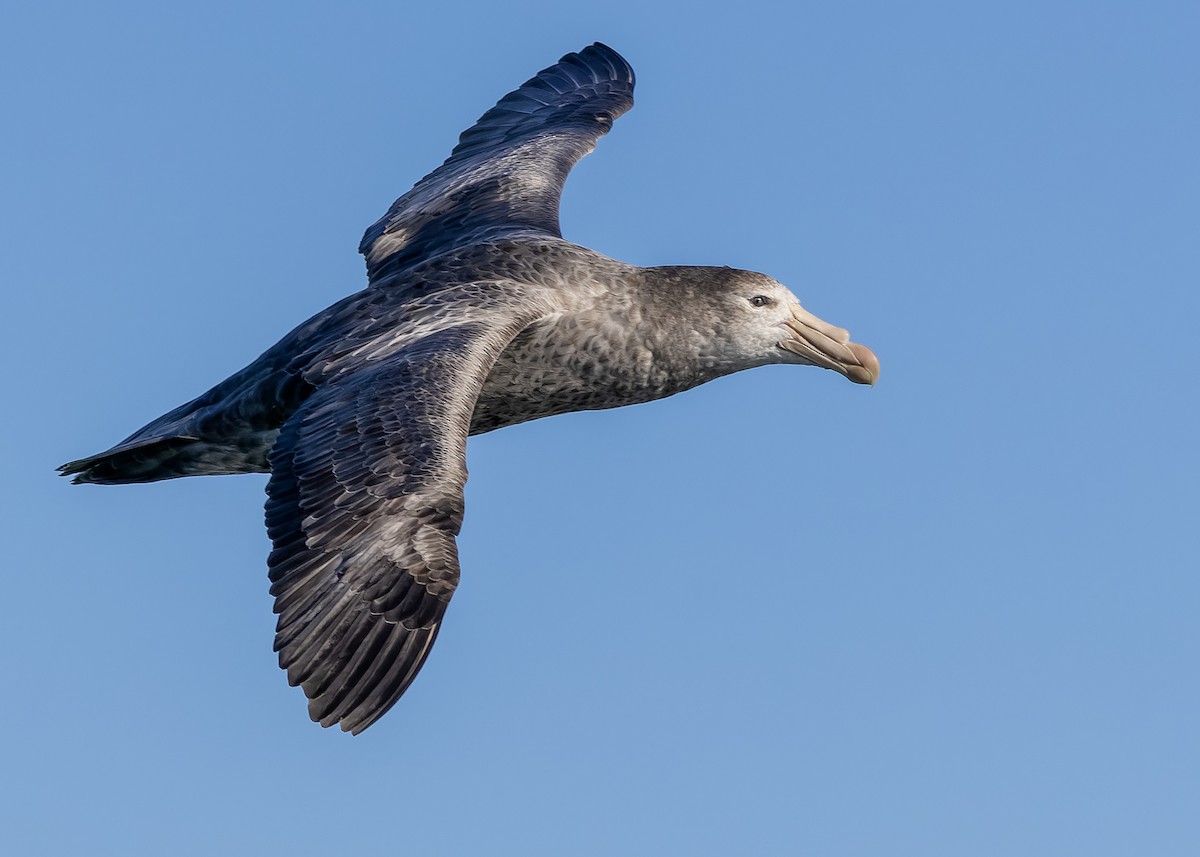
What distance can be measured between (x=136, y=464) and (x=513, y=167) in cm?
395

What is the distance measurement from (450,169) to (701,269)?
378 centimetres

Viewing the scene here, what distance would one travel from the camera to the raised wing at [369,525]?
411 inches

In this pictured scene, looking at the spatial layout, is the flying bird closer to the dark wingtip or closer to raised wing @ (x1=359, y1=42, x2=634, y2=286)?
raised wing @ (x1=359, y1=42, x2=634, y2=286)

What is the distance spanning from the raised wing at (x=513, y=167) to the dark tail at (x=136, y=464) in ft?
6.00

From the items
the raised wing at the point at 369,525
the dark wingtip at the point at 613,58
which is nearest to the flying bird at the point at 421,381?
the raised wing at the point at 369,525

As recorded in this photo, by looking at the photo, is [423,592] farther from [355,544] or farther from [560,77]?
[560,77]

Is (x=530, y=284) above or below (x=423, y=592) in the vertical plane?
above

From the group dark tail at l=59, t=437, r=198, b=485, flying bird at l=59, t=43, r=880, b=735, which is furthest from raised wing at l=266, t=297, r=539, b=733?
dark tail at l=59, t=437, r=198, b=485

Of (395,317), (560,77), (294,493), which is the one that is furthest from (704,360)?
(560,77)

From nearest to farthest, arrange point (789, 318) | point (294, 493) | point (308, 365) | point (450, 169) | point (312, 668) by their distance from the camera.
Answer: point (312, 668)
point (294, 493)
point (308, 365)
point (789, 318)
point (450, 169)

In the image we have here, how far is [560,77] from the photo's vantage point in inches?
717

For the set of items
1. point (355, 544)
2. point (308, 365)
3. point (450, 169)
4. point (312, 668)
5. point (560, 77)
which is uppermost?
point (560, 77)

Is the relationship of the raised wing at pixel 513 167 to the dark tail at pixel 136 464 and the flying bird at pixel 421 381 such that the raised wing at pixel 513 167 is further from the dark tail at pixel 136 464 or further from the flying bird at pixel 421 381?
the dark tail at pixel 136 464

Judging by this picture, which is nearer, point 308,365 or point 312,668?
point 312,668
